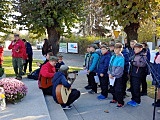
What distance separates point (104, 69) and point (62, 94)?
1.66 metres

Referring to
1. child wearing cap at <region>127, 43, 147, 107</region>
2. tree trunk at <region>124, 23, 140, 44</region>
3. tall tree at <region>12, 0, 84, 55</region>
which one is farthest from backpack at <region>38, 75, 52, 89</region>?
tree trunk at <region>124, 23, 140, 44</region>

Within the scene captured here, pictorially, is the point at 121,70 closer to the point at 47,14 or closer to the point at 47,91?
the point at 47,91

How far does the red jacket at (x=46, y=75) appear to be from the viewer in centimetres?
696

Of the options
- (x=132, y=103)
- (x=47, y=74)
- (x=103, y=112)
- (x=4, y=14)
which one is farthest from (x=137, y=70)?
(x=4, y=14)

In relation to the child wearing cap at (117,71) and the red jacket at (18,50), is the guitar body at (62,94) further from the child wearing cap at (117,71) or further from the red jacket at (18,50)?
the red jacket at (18,50)

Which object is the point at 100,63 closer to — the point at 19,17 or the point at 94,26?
the point at 19,17

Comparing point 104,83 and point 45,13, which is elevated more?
point 45,13

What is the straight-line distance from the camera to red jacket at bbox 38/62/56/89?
696 centimetres

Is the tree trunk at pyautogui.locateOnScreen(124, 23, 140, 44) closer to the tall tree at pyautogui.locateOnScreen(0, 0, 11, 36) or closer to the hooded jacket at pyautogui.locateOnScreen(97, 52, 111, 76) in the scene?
the hooded jacket at pyautogui.locateOnScreen(97, 52, 111, 76)

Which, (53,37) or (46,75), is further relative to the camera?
(53,37)

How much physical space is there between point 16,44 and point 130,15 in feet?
14.0

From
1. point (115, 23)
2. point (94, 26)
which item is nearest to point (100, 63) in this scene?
point (115, 23)

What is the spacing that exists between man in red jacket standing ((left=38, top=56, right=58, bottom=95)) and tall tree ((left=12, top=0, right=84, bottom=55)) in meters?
3.41

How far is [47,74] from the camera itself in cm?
696
